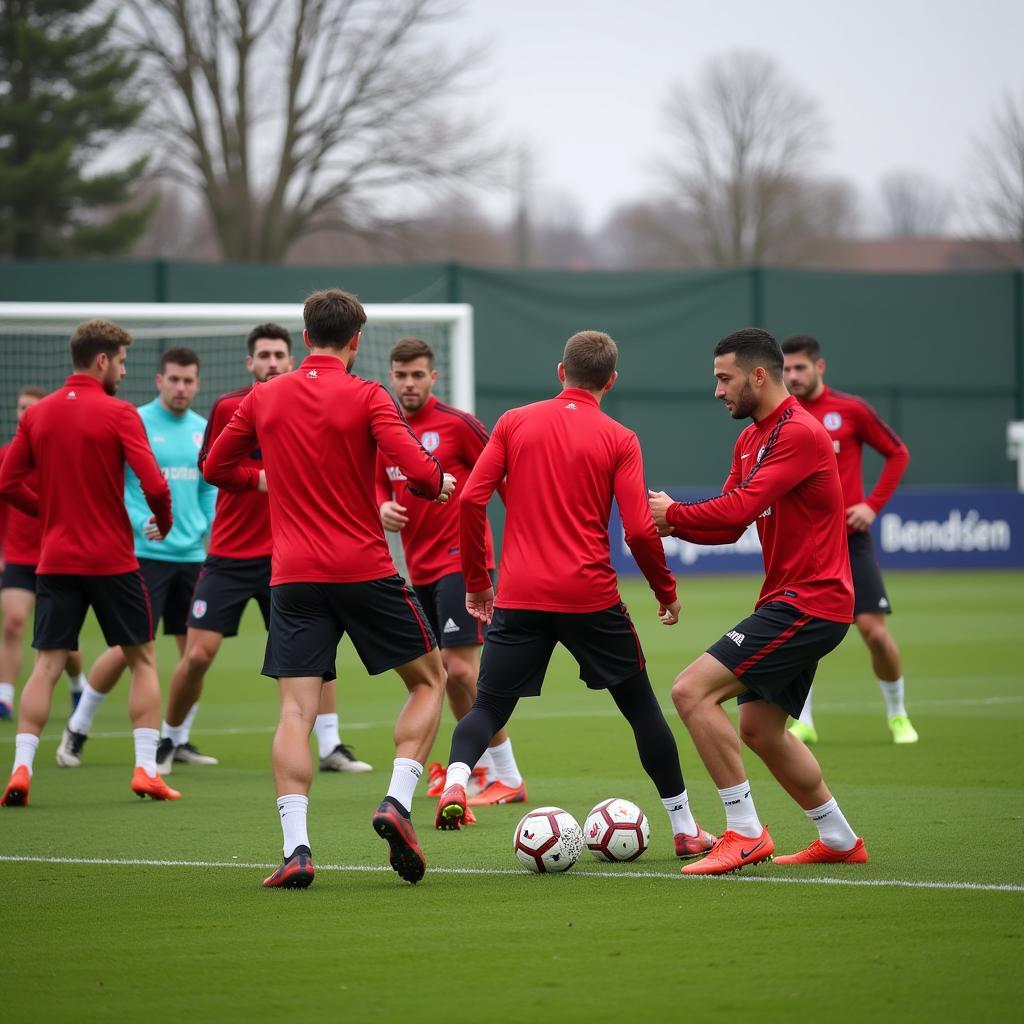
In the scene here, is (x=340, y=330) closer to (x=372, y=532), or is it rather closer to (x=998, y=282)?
(x=372, y=532)

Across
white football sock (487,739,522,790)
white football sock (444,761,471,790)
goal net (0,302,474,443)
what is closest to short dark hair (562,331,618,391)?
white football sock (444,761,471,790)

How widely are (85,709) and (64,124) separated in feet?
92.2

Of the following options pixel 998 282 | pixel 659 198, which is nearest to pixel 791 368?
pixel 998 282

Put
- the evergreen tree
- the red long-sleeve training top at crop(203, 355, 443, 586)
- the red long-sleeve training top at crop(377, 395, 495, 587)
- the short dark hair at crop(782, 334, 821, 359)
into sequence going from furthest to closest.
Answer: the evergreen tree → the short dark hair at crop(782, 334, 821, 359) → the red long-sleeve training top at crop(377, 395, 495, 587) → the red long-sleeve training top at crop(203, 355, 443, 586)

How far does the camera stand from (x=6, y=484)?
8.31 metres

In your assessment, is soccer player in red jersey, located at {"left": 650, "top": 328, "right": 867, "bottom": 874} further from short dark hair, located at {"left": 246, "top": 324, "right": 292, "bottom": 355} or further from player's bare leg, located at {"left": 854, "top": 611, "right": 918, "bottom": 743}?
player's bare leg, located at {"left": 854, "top": 611, "right": 918, "bottom": 743}

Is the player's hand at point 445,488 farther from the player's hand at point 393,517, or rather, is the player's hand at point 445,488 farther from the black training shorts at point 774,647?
the player's hand at point 393,517

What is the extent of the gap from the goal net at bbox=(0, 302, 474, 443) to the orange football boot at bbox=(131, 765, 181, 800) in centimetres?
594

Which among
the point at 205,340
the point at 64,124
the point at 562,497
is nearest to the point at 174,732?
the point at 562,497

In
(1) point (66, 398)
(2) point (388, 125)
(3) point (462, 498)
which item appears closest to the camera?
(3) point (462, 498)

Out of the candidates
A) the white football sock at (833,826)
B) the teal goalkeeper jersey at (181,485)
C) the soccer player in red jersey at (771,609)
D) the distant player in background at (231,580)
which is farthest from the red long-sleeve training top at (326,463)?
the teal goalkeeper jersey at (181,485)

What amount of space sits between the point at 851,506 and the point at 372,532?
4884 mm

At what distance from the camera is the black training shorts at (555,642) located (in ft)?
21.4

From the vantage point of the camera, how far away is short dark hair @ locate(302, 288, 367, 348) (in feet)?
20.5
